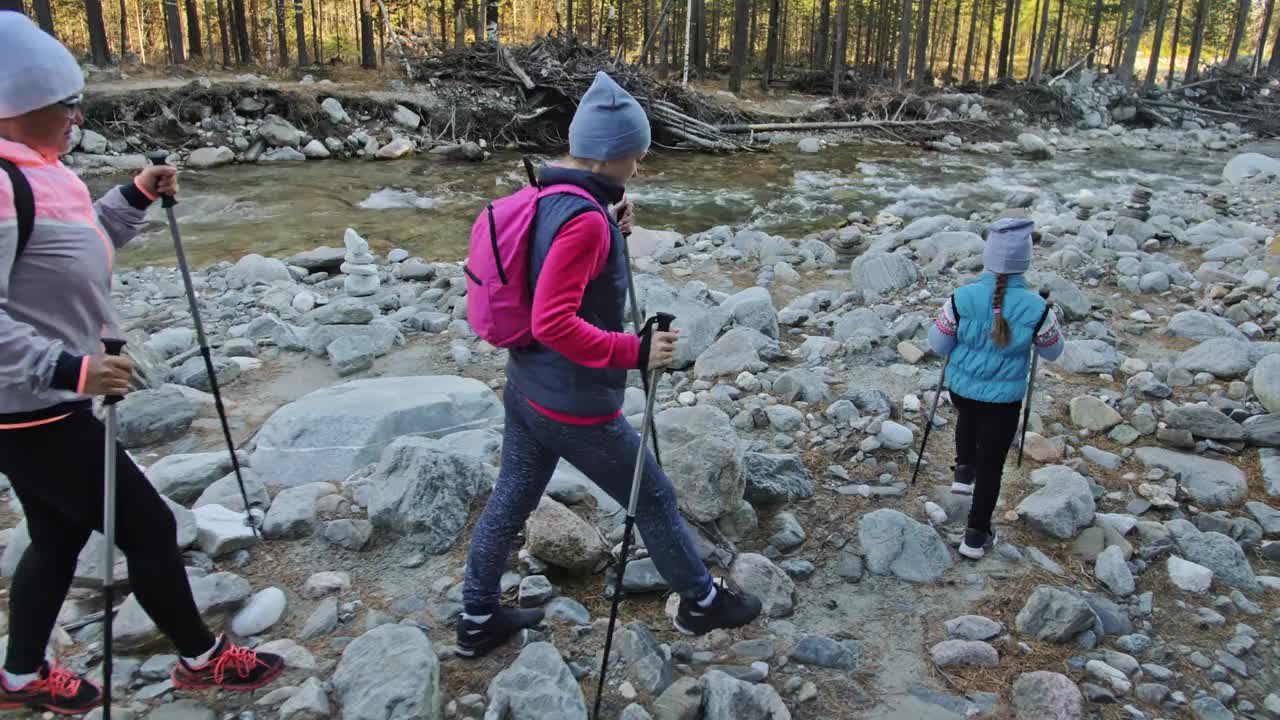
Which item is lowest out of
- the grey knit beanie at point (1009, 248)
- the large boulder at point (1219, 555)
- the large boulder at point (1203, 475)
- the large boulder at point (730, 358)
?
the large boulder at point (1219, 555)

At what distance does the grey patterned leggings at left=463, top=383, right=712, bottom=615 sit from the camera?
276 centimetres

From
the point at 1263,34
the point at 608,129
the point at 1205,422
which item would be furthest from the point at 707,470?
the point at 1263,34

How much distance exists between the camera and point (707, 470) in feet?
12.6

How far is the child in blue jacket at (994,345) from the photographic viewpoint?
3.65 meters

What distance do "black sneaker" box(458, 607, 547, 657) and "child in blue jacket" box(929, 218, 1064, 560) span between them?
2006 millimetres

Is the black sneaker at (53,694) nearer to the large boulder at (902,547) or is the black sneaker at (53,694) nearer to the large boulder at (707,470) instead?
the large boulder at (707,470)

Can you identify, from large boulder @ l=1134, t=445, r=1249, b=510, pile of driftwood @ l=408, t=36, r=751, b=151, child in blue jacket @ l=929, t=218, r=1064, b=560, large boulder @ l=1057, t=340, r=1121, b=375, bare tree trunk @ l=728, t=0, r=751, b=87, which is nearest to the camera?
child in blue jacket @ l=929, t=218, r=1064, b=560

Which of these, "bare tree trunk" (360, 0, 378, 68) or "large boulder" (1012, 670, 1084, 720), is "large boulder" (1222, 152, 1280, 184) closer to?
"large boulder" (1012, 670, 1084, 720)

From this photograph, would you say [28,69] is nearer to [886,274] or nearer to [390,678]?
[390,678]

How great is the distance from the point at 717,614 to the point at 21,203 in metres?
2.47

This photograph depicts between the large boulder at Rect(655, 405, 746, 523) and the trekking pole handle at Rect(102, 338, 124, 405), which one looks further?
the large boulder at Rect(655, 405, 746, 523)

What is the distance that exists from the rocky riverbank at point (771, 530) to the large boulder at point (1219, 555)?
0.01 m

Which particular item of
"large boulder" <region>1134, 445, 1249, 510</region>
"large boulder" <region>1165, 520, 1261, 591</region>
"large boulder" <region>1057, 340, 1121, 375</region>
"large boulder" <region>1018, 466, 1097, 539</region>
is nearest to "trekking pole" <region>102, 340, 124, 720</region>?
"large boulder" <region>1018, 466, 1097, 539</region>

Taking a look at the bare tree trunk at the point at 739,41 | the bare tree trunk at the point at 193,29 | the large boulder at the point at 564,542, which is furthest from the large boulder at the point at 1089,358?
the bare tree trunk at the point at 193,29
